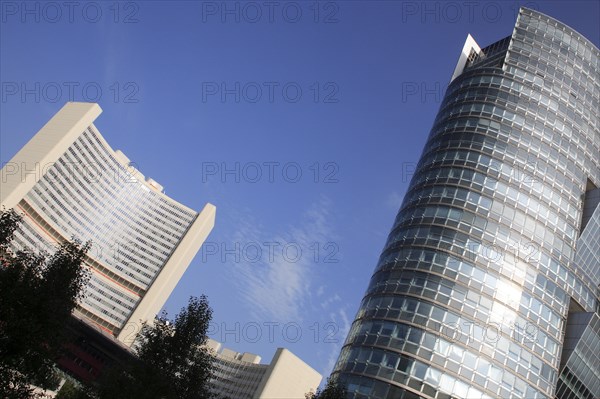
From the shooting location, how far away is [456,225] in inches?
2078

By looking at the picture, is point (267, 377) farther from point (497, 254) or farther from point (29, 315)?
point (29, 315)

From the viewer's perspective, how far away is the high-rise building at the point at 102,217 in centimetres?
14175

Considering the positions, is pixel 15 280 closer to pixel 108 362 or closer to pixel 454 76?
pixel 454 76

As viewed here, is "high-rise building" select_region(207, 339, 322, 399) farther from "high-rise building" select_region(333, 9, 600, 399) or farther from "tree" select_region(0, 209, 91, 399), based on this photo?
"tree" select_region(0, 209, 91, 399)

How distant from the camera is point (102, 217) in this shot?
17538 centimetres

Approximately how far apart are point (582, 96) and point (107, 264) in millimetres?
153274

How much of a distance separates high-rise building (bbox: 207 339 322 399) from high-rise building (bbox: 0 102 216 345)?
113 ft

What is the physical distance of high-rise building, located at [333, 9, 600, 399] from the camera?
1832 inches

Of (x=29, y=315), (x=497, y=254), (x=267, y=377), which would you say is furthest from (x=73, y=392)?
(x=267, y=377)

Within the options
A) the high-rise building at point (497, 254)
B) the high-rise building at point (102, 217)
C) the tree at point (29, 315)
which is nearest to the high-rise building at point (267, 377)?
the high-rise building at point (102, 217)

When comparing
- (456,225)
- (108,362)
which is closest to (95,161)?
(108,362)

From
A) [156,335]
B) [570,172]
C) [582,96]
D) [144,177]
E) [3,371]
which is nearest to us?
[3,371]

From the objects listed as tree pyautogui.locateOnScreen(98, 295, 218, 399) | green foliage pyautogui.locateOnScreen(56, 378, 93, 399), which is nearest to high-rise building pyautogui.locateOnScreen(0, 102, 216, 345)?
green foliage pyautogui.locateOnScreen(56, 378, 93, 399)

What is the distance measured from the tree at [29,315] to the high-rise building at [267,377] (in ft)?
431
